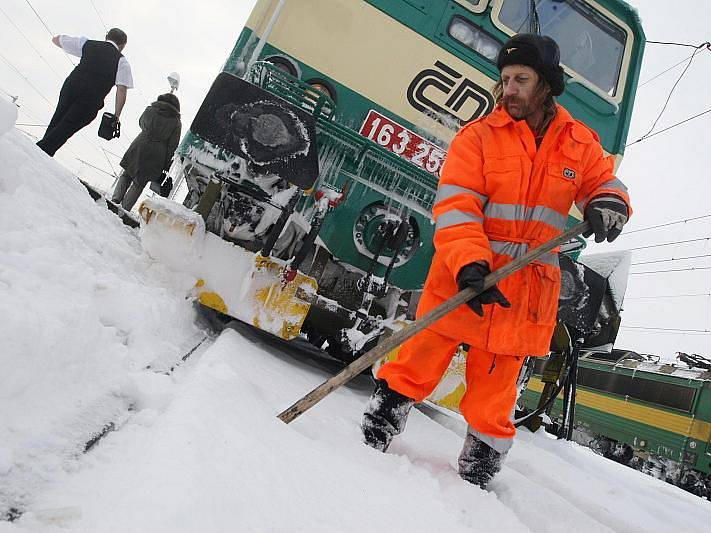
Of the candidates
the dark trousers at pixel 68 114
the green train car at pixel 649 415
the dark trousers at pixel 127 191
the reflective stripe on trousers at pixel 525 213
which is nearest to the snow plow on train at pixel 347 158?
the reflective stripe on trousers at pixel 525 213

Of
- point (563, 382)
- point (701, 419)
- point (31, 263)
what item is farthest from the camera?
point (701, 419)

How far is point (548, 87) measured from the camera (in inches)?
80.7

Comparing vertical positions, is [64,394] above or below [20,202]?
below

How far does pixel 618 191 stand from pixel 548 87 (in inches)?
20.3

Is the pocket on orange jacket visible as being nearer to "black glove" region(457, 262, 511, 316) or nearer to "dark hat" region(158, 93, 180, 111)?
"black glove" region(457, 262, 511, 316)

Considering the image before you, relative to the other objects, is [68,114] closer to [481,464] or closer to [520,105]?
[520,105]

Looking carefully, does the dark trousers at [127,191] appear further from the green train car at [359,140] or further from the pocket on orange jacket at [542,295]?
the pocket on orange jacket at [542,295]

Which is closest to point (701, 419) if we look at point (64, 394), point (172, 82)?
point (172, 82)

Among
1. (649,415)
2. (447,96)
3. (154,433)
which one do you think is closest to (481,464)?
(154,433)

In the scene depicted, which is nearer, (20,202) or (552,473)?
(20,202)

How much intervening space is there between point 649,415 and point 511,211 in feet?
37.5

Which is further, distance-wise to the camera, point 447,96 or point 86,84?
point 86,84

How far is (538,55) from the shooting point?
196 cm

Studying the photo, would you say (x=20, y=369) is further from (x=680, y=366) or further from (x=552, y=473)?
(x=680, y=366)
